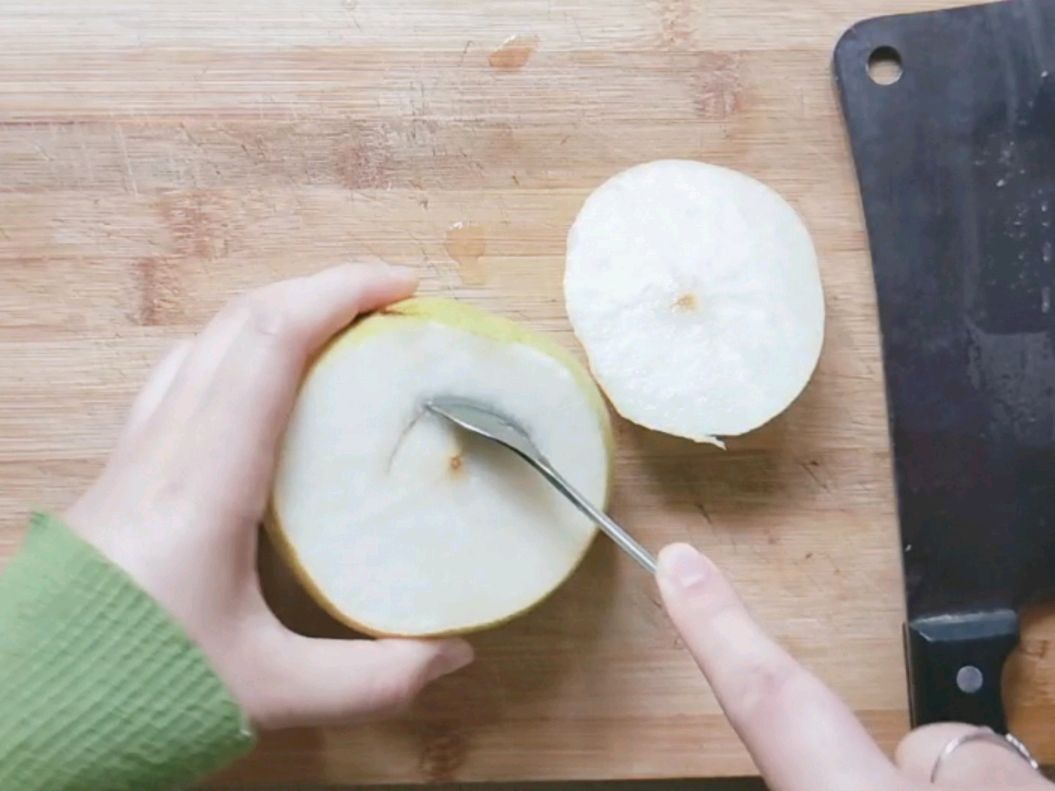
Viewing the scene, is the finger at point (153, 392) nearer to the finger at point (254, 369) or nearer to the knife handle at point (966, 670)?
the finger at point (254, 369)

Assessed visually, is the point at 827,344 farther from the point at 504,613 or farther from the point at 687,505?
the point at 504,613

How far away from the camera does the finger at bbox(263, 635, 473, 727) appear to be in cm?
78

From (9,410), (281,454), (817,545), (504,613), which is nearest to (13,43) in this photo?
(9,410)

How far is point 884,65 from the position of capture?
2.93 feet

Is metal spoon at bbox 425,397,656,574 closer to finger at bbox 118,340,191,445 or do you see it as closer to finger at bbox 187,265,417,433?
finger at bbox 187,265,417,433

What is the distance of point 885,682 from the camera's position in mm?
882

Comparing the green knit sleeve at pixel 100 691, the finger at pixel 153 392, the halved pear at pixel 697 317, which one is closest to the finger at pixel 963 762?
the halved pear at pixel 697 317

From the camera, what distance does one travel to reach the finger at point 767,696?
63cm

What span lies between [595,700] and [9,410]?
466mm

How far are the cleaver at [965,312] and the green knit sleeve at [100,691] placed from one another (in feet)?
1.60

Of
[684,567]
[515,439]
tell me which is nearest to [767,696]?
[684,567]

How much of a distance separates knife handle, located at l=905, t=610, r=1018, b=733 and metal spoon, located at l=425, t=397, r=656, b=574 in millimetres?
227

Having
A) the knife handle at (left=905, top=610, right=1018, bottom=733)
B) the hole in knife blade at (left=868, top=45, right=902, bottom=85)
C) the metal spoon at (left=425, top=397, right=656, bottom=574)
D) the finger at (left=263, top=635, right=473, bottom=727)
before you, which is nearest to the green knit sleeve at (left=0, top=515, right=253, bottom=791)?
the finger at (left=263, top=635, right=473, bottom=727)

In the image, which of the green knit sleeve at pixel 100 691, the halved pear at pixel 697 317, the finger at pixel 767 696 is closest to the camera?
the finger at pixel 767 696
